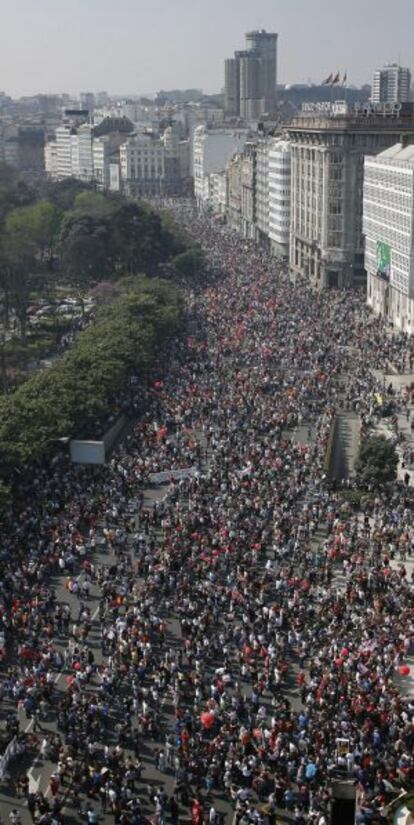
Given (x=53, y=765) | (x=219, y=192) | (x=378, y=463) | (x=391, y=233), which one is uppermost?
(x=391, y=233)

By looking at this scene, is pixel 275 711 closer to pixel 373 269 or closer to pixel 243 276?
pixel 373 269

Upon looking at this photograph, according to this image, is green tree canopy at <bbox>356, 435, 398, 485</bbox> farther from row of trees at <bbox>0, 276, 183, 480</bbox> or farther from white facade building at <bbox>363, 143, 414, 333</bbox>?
white facade building at <bbox>363, 143, 414, 333</bbox>

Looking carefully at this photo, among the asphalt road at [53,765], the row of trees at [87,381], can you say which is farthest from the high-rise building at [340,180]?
the asphalt road at [53,765]

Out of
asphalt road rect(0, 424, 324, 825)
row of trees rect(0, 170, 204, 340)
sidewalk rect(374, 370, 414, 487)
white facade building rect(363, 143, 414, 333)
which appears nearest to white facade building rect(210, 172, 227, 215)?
row of trees rect(0, 170, 204, 340)

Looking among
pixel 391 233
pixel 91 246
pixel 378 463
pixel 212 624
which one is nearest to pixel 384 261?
pixel 391 233

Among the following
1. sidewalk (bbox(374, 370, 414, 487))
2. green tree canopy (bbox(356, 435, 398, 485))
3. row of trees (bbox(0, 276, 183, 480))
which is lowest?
sidewalk (bbox(374, 370, 414, 487))

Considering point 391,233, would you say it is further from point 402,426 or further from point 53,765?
point 53,765

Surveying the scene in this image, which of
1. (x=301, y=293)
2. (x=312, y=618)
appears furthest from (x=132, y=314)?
(x=312, y=618)
